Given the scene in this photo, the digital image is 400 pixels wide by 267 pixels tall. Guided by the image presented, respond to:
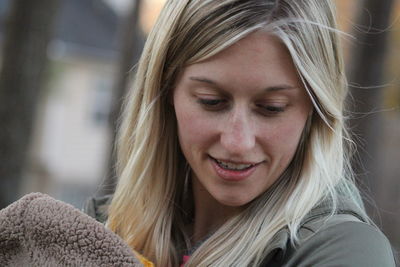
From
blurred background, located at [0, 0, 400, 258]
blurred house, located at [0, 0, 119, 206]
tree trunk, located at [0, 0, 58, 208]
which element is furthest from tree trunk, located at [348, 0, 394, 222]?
blurred house, located at [0, 0, 119, 206]

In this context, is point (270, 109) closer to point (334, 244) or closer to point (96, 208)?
point (334, 244)

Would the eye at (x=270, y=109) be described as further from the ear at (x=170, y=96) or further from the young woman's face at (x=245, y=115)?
the ear at (x=170, y=96)

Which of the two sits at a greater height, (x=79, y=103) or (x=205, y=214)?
(x=205, y=214)

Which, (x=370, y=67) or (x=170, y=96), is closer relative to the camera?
(x=170, y=96)

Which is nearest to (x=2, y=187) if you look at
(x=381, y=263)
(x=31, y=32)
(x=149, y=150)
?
(x=31, y=32)

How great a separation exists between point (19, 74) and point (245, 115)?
12.6 ft

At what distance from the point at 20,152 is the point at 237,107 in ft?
12.8

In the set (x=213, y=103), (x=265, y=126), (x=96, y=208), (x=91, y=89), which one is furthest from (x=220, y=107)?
(x=91, y=89)

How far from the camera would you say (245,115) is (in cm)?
201

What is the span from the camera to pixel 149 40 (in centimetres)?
241

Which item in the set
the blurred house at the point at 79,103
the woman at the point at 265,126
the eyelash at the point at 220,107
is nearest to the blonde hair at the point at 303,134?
the woman at the point at 265,126

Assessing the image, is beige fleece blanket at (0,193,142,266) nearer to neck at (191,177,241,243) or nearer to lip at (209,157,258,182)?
lip at (209,157,258,182)

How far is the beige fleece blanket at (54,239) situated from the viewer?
1.89 meters

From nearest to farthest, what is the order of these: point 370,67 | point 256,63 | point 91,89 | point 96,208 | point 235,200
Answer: point 256,63 → point 235,200 → point 96,208 → point 370,67 → point 91,89
